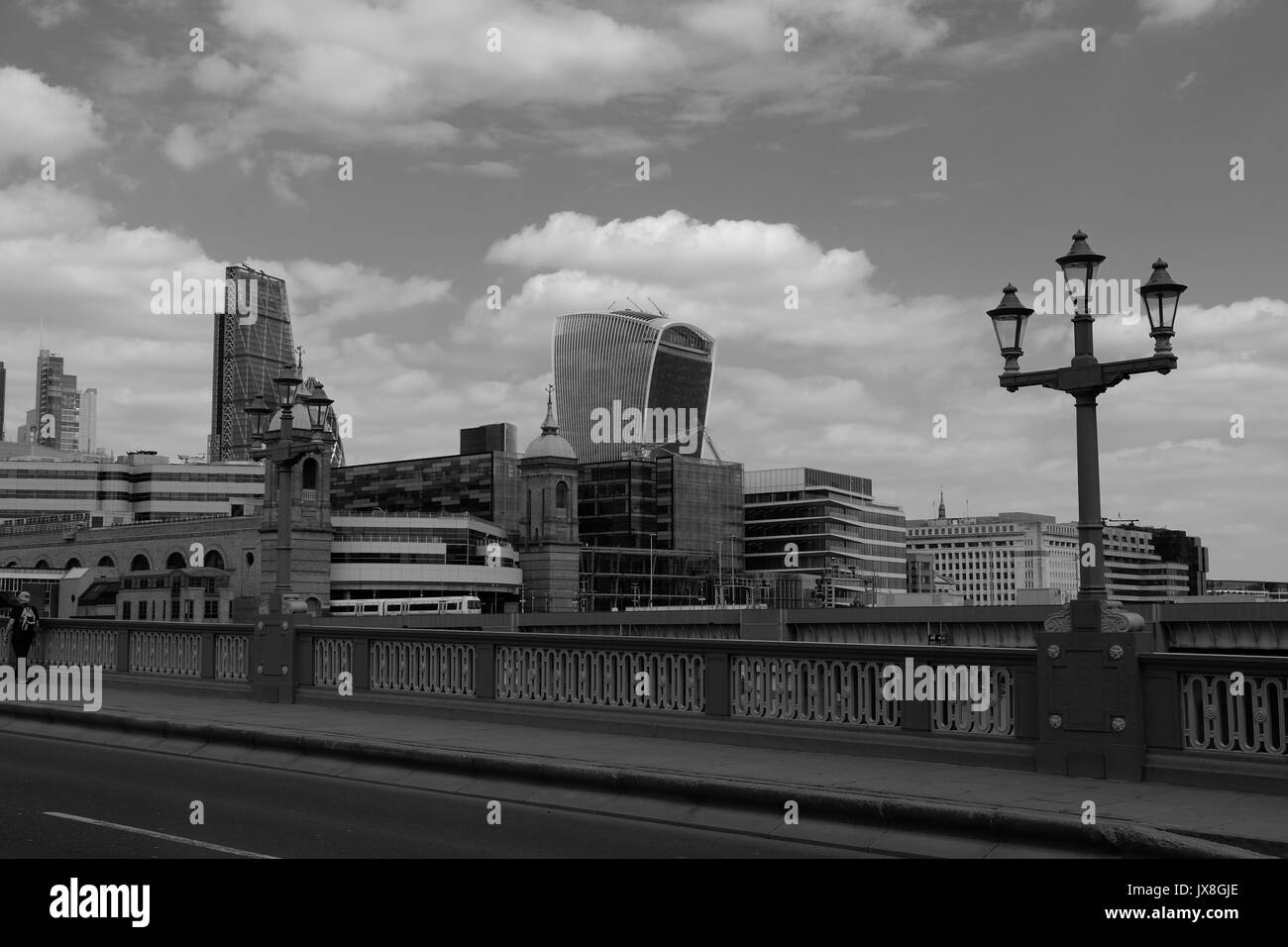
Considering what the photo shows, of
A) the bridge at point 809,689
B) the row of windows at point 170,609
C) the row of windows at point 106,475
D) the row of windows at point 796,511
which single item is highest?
the row of windows at point 106,475

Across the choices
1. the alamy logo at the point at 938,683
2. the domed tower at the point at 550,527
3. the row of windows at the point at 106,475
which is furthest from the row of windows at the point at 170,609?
the alamy logo at the point at 938,683

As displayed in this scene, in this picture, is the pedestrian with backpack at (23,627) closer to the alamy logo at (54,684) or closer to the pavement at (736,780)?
the alamy logo at (54,684)

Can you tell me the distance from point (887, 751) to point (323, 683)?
35.0 feet

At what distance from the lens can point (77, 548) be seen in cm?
14100

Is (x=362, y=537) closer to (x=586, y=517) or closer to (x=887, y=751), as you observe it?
(x=586, y=517)

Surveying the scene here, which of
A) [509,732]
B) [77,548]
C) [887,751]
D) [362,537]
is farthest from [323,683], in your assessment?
[77,548]

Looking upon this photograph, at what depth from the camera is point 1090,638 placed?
13.1m

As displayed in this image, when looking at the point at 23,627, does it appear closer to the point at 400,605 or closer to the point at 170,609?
the point at 170,609

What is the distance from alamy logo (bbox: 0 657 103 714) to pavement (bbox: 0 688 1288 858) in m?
1.90
